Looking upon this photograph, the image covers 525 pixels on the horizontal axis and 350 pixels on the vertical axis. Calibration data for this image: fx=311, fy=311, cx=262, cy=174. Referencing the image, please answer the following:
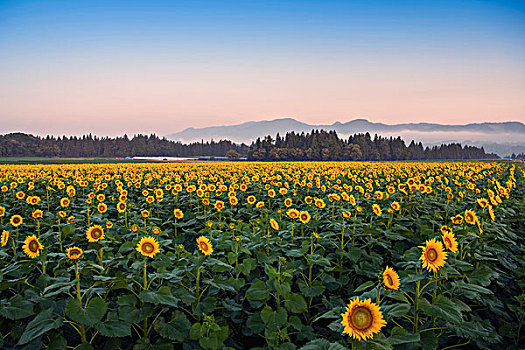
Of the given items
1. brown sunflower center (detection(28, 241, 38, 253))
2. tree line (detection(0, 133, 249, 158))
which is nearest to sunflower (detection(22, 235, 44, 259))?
brown sunflower center (detection(28, 241, 38, 253))

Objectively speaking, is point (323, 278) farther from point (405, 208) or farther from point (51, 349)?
point (405, 208)

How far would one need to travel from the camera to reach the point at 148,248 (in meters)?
3.39

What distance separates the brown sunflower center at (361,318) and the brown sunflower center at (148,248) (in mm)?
2178

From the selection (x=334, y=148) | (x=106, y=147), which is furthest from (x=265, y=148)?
(x=106, y=147)

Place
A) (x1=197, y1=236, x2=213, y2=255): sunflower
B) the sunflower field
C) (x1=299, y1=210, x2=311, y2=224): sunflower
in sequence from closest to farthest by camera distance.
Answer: the sunflower field, (x1=197, y1=236, x2=213, y2=255): sunflower, (x1=299, y1=210, x2=311, y2=224): sunflower

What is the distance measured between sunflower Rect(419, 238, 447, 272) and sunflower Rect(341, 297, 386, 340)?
87 cm

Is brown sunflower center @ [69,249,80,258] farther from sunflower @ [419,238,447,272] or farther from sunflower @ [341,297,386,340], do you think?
sunflower @ [419,238,447,272]

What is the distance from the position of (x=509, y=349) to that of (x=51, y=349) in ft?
16.2

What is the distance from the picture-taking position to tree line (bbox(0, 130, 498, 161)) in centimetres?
10223

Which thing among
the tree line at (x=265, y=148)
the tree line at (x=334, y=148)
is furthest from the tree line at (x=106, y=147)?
the tree line at (x=334, y=148)

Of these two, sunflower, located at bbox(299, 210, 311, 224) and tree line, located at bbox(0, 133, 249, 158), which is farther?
tree line, located at bbox(0, 133, 249, 158)

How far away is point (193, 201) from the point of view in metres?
7.88

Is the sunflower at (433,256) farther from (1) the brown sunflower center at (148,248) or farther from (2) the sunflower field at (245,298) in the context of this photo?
(1) the brown sunflower center at (148,248)

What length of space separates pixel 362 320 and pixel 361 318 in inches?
0.6
